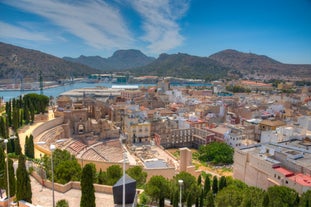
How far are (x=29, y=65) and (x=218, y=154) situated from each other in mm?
151137

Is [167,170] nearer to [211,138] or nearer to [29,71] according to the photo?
[211,138]

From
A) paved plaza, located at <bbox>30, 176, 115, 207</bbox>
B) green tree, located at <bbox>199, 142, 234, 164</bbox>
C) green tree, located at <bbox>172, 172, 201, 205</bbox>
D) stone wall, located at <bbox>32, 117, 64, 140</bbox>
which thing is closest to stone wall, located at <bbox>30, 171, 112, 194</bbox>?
paved plaza, located at <bbox>30, 176, 115, 207</bbox>

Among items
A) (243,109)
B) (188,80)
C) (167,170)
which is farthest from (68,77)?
(167,170)

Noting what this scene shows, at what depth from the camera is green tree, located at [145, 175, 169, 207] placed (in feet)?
54.2

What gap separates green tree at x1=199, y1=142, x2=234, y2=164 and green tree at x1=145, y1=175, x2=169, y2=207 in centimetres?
1841

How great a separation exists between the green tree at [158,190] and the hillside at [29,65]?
128 m

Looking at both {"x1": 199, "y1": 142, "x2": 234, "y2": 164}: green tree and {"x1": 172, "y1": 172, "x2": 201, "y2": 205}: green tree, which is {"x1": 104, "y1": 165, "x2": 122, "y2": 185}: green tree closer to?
{"x1": 172, "y1": 172, "x2": 201, "y2": 205}: green tree

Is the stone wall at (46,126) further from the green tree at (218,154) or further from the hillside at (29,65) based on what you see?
the hillside at (29,65)

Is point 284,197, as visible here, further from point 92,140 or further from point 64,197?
point 92,140

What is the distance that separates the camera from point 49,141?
101ft

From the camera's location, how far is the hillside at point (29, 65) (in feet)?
447

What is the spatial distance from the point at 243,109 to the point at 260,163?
3381 cm

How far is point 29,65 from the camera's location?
152 m

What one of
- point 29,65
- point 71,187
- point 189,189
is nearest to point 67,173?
point 71,187
